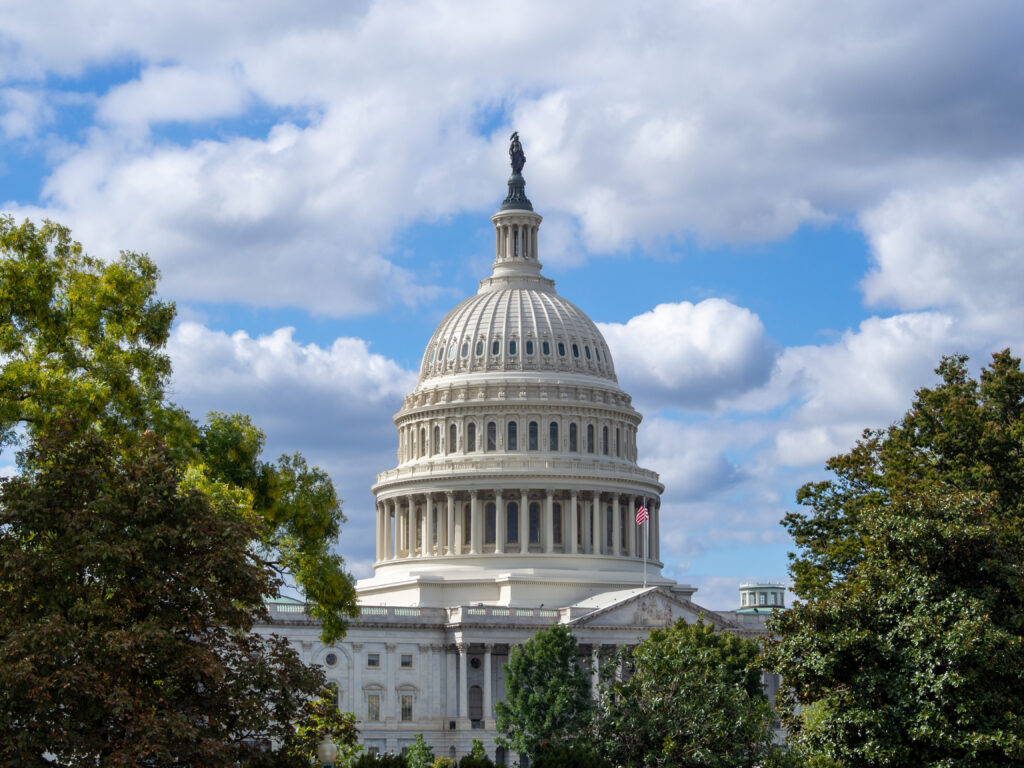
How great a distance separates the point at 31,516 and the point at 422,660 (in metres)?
100.0

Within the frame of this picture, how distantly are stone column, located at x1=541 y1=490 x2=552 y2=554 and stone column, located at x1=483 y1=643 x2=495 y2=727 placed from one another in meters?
17.8

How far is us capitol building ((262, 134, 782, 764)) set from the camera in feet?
431

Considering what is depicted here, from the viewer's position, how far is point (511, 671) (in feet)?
340

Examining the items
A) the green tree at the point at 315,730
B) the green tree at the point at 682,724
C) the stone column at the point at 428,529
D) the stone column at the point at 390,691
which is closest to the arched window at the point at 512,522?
the stone column at the point at 428,529

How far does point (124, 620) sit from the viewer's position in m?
34.3

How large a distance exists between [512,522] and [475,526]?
424 cm

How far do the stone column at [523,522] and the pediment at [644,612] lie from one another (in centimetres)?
1143

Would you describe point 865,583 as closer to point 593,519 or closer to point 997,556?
point 997,556

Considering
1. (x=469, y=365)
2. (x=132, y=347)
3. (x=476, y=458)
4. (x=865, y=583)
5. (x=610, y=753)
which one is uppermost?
(x=469, y=365)

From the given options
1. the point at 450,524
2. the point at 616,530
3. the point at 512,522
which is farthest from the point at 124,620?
the point at 616,530

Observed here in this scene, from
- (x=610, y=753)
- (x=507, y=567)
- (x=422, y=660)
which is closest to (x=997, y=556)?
(x=610, y=753)

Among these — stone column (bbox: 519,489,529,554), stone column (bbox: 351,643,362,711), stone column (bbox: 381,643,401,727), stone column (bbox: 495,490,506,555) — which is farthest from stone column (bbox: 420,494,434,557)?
stone column (bbox: 351,643,362,711)

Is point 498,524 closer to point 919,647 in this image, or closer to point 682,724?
point 682,724

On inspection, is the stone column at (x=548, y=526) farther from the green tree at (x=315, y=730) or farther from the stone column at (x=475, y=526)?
the green tree at (x=315, y=730)
